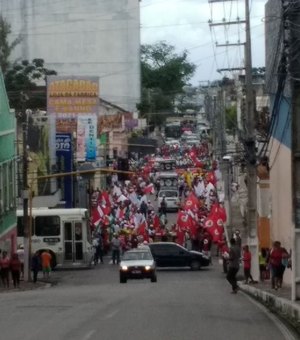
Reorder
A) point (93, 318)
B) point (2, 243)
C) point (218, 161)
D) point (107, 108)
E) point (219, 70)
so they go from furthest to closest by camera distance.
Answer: point (107, 108)
point (218, 161)
point (219, 70)
point (2, 243)
point (93, 318)

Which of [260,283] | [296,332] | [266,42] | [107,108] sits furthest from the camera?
[107,108]

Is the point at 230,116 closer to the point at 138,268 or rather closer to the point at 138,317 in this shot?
the point at 138,268

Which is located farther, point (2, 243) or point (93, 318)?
point (2, 243)

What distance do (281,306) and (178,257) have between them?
27.4 meters

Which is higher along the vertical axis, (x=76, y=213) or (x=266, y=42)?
(x=266, y=42)

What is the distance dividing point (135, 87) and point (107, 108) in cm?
1410

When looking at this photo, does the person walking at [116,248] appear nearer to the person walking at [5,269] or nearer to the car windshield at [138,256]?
the car windshield at [138,256]

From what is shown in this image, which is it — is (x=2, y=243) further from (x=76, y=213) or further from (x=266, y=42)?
(x=266, y=42)

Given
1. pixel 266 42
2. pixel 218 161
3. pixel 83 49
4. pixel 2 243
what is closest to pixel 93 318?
pixel 266 42

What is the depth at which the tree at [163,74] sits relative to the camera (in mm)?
158875

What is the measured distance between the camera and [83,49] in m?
107

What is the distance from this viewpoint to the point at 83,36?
10638 centimetres

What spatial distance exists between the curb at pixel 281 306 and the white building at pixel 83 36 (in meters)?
74.5

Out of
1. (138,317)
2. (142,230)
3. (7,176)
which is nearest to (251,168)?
(7,176)
